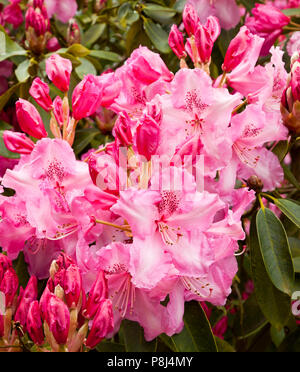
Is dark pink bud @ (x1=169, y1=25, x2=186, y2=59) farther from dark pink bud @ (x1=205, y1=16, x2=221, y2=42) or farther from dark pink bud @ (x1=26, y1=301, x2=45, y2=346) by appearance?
dark pink bud @ (x1=26, y1=301, x2=45, y2=346)

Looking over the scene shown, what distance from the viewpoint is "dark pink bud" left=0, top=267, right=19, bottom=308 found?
88 centimetres

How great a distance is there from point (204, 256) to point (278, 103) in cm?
39

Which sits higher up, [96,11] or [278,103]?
[278,103]

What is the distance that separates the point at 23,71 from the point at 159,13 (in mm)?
403

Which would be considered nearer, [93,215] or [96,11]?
[93,215]

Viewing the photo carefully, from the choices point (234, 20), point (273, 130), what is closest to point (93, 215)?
point (273, 130)

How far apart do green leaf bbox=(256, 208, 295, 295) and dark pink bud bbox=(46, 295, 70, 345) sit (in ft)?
1.18

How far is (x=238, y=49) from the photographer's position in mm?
1025

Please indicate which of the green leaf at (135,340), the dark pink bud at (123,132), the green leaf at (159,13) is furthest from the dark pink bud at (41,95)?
the green leaf at (159,13)

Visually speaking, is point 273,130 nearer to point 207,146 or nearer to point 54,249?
point 207,146

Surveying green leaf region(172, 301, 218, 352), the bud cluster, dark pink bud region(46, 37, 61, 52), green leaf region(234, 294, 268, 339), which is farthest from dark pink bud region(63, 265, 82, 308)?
dark pink bud region(46, 37, 61, 52)

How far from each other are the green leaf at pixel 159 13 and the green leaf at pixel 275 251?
0.67 m

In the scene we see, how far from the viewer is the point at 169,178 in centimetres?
81

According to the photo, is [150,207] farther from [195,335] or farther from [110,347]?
[110,347]
